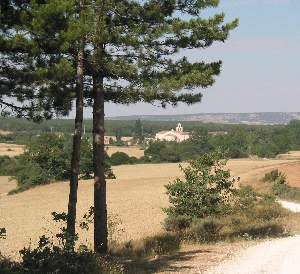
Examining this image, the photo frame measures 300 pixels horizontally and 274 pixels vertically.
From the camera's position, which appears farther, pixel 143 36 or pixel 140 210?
pixel 140 210

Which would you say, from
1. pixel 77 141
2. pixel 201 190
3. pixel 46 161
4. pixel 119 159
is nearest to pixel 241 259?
pixel 77 141

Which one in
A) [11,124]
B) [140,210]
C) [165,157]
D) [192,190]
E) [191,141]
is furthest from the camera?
[11,124]

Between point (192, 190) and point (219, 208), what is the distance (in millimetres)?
1208

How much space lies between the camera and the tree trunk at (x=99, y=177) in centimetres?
1229

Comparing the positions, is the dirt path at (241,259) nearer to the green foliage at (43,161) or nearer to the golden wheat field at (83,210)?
the golden wheat field at (83,210)

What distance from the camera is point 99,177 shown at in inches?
484

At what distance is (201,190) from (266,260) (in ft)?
25.5

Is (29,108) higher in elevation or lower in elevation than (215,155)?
higher

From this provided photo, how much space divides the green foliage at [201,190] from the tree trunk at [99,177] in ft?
18.2

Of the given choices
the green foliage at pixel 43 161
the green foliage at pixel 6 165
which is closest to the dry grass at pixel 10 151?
the green foliage at pixel 6 165

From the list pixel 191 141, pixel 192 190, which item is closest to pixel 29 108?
pixel 192 190

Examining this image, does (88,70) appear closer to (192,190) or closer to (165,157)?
(192,190)

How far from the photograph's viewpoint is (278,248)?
11047 millimetres

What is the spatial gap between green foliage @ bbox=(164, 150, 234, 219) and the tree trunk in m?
5.55
